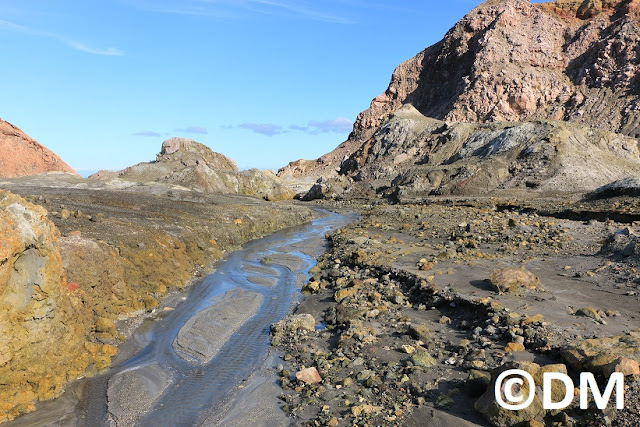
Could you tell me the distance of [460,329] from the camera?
1188 centimetres

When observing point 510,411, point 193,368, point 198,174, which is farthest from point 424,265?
point 198,174

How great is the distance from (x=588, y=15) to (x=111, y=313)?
4385 inches

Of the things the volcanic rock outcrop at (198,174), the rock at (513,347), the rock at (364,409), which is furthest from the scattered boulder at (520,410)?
the volcanic rock outcrop at (198,174)

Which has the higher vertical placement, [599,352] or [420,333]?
[599,352]

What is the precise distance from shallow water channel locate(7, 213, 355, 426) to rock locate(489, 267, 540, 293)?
23.1 ft

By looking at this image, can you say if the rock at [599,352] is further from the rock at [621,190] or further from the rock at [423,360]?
the rock at [621,190]

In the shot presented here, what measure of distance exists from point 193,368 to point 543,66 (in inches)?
3850

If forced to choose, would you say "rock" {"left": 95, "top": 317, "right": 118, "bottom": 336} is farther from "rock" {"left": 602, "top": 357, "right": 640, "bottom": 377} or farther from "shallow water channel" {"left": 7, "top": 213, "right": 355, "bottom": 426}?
"rock" {"left": 602, "top": 357, "right": 640, "bottom": 377}

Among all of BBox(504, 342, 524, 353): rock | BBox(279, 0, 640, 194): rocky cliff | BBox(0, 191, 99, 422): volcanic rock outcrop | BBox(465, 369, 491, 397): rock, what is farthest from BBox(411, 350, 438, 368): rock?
BBox(279, 0, 640, 194): rocky cliff

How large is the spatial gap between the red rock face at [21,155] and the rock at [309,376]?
2217 inches

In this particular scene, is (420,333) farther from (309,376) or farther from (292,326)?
(292,326)

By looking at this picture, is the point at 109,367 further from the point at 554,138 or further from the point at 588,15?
the point at 588,15

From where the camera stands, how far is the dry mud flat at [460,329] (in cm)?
823

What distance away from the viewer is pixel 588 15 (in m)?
94.3
